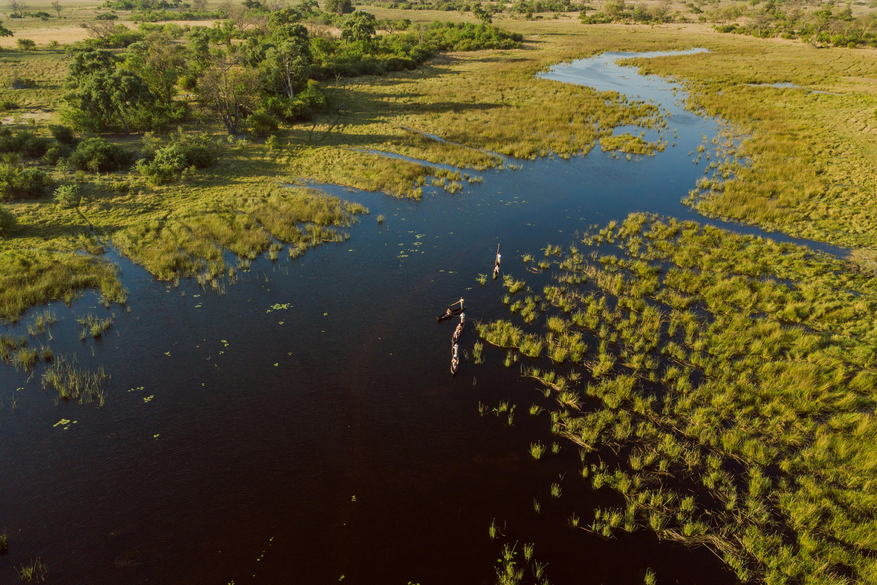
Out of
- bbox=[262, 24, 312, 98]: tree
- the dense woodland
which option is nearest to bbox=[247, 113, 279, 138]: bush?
the dense woodland

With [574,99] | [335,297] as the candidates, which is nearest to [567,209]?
[335,297]

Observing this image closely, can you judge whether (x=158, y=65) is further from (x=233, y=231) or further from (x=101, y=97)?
(x=233, y=231)

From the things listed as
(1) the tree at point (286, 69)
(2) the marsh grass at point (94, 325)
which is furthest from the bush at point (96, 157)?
(1) the tree at point (286, 69)

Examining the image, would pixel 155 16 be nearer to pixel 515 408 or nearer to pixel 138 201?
pixel 138 201

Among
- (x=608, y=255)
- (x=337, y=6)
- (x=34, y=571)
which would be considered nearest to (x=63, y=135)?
(x=34, y=571)

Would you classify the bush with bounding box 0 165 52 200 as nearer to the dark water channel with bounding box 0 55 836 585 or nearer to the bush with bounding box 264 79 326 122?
the dark water channel with bounding box 0 55 836 585
